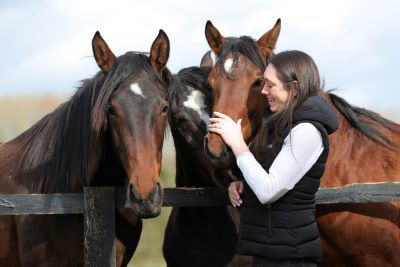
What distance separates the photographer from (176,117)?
4566 millimetres

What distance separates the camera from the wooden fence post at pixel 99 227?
3620mm

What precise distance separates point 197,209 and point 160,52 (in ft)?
4.66

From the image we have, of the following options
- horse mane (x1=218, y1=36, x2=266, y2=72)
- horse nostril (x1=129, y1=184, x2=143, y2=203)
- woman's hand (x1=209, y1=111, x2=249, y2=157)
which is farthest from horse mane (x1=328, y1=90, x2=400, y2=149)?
horse nostril (x1=129, y1=184, x2=143, y2=203)

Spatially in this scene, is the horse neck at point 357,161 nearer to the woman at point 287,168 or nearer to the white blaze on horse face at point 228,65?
the white blaze on horse face at point 228,65

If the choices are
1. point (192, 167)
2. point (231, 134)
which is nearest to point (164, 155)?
point (192, 167)

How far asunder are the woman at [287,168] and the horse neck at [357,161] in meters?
1.62

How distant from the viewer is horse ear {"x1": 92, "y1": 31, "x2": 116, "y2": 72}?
12.7 feet

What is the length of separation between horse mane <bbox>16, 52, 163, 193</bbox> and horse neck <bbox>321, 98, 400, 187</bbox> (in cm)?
167

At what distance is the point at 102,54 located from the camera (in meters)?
3.91

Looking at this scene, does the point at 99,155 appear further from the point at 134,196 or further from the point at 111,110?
the point at 134,196

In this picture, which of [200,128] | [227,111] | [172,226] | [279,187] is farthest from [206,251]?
[279,187]

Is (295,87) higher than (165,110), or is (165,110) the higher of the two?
(295,87)

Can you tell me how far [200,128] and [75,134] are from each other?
103 cm

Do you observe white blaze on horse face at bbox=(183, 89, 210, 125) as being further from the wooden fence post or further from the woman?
the woman
